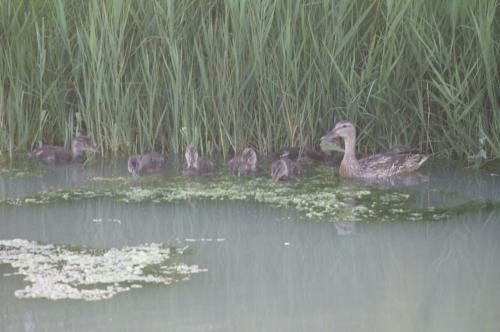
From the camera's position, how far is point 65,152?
9.79 m

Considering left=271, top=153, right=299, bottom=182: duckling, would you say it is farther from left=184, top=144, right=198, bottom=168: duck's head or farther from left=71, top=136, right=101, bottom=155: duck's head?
left=71, top=136, right=101, bottom=155: duck's head

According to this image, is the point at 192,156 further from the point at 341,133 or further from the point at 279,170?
the point at 341,133

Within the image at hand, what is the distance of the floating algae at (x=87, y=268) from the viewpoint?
5.92 metres

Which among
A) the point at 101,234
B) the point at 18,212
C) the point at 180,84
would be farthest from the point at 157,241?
the point at 180,84

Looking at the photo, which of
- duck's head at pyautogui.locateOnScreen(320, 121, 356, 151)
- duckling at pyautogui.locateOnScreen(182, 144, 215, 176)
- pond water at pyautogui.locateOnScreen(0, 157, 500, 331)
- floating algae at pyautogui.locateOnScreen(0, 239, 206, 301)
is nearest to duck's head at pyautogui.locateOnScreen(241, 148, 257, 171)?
pond water at pyautogui.locateOnScreen(0, 157, 500, 331)

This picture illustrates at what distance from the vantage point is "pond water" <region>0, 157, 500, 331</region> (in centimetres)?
560

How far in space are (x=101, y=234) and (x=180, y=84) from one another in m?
2.78

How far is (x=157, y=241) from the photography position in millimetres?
7043

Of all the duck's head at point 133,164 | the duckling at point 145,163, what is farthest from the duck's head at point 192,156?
the duck's head at point 133,164

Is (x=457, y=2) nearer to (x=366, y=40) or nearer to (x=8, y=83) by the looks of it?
(x=366, y=40)

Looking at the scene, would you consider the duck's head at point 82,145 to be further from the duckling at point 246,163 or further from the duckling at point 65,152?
the duckling at point 246,163

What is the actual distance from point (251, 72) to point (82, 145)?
1.61m

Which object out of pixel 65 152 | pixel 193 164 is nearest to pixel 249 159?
pixel 193 164

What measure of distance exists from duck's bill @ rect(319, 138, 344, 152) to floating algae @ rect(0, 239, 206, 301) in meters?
3.00
